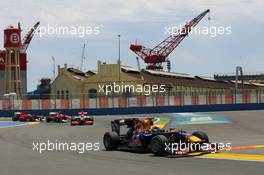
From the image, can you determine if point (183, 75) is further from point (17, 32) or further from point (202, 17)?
point (17, 32)

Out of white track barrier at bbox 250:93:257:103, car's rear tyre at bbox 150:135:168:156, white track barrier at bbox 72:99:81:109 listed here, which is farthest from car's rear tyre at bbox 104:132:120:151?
white track barrier at bbox 72:99:81:109

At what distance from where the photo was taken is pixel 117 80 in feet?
255

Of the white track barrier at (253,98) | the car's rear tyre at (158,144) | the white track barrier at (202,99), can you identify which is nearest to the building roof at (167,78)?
the white track barrier at (202,99)

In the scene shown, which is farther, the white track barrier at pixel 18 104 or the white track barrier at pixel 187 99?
the white track barrier at pixel 18 104

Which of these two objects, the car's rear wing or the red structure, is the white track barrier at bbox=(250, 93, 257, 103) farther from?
the red structure

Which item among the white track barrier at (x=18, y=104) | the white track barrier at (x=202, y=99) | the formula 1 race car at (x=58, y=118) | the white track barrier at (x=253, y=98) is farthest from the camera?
the white track barrier at (x=18, y=104)

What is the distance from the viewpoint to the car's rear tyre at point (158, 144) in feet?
45.6

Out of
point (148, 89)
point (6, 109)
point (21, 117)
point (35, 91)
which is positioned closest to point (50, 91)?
point (35, 91)

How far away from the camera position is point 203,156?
13.6 meters

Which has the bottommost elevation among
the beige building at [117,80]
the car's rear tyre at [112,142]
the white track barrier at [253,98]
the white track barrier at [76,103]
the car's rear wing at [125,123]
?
the car's rear tyre at [112,142]

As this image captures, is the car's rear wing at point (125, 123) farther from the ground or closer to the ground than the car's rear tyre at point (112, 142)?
farther from the ground

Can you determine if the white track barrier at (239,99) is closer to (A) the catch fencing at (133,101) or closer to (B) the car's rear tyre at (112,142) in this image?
(A) the catch fencing at (133,101)

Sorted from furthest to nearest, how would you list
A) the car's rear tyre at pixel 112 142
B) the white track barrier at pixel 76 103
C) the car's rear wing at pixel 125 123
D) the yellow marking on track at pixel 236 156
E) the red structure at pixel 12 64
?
the red structure at pixel 12 64 → the white track barrier at pixel 76 103 → the car's rear tyre at pixel 112 142 → the car's rear wing at pixel 125 123 → the yellow marking on track at pixel 236 156

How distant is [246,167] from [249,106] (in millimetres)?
34183
